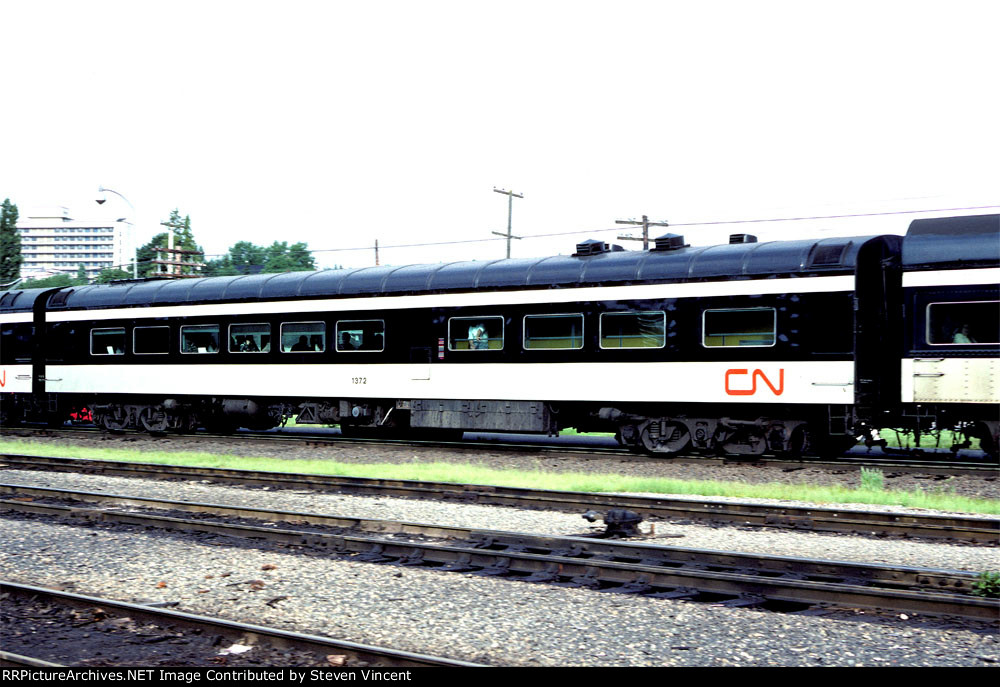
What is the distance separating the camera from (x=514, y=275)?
60.0 ft

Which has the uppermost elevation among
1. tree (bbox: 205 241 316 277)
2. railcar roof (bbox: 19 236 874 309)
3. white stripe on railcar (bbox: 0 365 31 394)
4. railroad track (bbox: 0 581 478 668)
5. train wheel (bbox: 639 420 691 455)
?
tree (bbox: 205 241 316 277)

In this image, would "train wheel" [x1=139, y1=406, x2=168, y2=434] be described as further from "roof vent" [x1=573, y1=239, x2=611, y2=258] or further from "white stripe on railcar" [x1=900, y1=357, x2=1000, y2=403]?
"white stripe on railcar" [x1=900, y1=357, x2=1000, y2=403]

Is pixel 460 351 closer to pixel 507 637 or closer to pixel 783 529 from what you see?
pixel 783 529

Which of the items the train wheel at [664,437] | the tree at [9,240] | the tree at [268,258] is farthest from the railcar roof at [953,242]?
the tree at [9,240]

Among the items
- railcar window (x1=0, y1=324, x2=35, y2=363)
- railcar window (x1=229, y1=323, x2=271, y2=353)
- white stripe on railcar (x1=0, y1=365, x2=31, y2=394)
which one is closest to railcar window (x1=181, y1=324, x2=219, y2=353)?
railcar window (x1=229, y1=323, x2=271, y2=353)

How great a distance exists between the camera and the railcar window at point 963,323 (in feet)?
47.0

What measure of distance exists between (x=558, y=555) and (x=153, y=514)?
18.5 ft

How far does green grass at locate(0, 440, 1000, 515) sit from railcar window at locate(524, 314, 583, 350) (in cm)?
267

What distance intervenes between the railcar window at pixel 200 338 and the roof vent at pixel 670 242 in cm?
1038

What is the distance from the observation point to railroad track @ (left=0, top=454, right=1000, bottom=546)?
1015 cm

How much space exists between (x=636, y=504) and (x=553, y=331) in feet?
20.8

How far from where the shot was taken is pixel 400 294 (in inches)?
767

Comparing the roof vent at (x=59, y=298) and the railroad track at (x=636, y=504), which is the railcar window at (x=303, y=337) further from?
the roof vent at (x=59, y=298)

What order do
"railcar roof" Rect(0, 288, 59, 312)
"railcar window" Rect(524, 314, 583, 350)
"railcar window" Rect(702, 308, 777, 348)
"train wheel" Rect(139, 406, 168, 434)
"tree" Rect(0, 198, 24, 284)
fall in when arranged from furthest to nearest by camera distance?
"tree" Rect(0, 198, 24, 284) → "railcar roof" Rect(0, 288, 59, 312) → "train wheel" Rect(139, 406, 168, 434) → "railcar window" Rect(524, 314, 583, 350) → "railcar window" Rect(702, 308, 777, 348)
